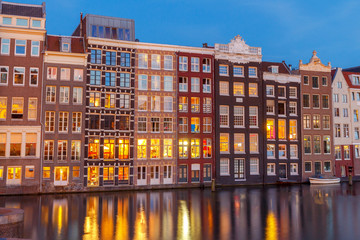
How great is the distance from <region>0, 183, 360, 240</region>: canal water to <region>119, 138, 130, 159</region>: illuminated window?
901 centimetres

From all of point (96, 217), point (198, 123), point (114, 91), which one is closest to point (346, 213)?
point (96, 217)

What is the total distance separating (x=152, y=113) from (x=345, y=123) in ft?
124

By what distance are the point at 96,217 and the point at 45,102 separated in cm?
2389

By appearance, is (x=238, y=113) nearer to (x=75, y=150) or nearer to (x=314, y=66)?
(x=314, y=66)

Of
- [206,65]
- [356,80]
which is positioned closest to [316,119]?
[356,80]

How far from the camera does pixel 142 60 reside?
178 feet

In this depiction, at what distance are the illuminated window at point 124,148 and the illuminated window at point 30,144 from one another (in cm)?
1126

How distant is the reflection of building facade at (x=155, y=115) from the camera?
5281 cm

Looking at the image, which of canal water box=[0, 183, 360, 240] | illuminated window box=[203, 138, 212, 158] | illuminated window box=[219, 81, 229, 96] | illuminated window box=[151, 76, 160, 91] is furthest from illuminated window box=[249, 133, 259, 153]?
illuminated window box=[151, 76, 160, 91]

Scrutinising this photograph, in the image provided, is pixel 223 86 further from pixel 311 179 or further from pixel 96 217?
pixel 96 217

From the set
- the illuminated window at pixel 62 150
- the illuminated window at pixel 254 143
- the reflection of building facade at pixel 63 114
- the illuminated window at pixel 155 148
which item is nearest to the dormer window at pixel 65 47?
the reflection of building facade at pixel 63 114

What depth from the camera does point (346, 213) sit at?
31.0 metres

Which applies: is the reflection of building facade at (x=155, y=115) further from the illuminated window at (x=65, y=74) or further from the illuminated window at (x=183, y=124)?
the illuminated window at (x=65, y=74)

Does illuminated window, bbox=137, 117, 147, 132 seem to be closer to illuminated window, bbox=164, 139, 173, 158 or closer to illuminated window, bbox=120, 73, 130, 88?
illuminated window, bbox=164, 139, 173, 158
